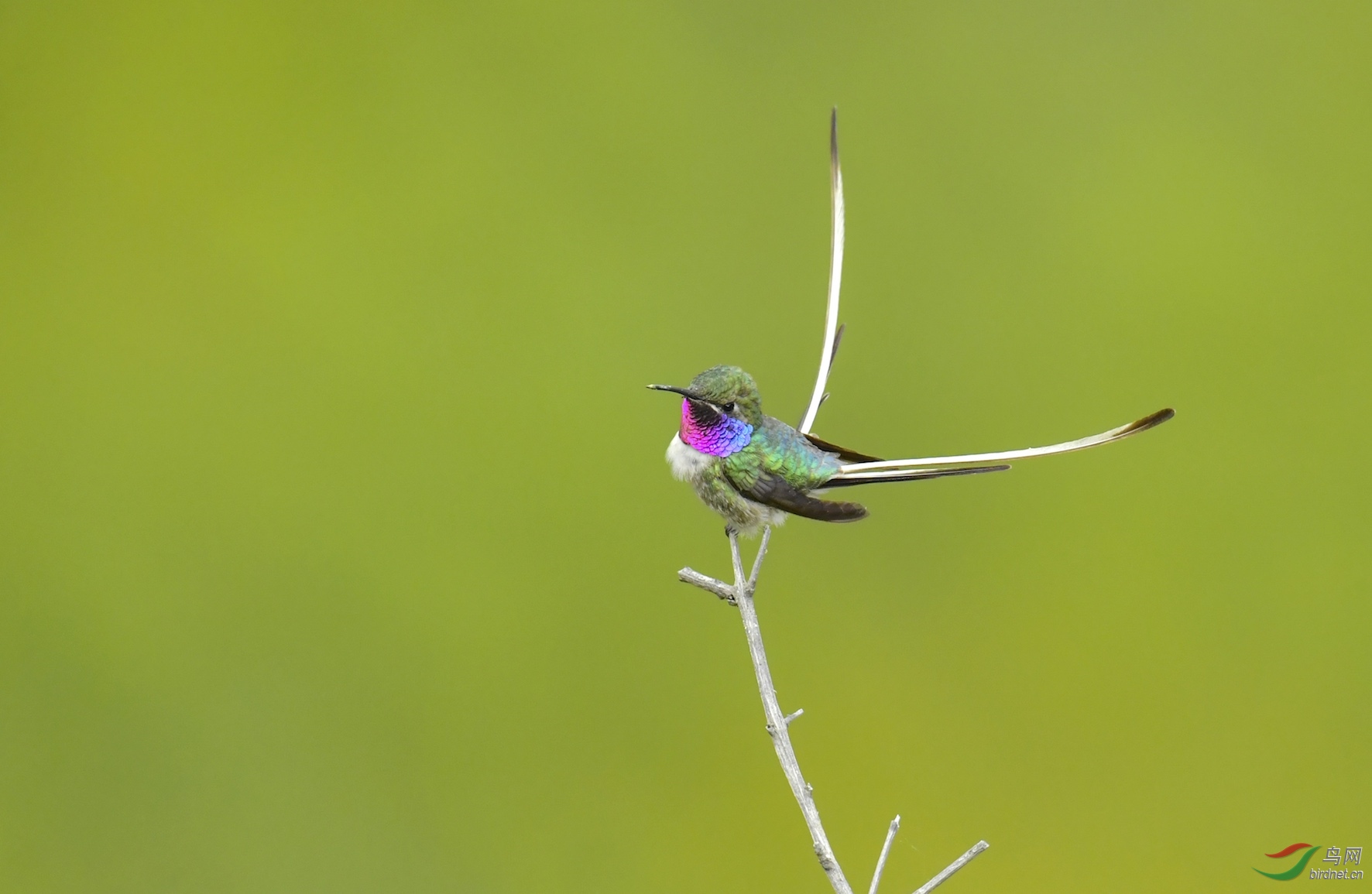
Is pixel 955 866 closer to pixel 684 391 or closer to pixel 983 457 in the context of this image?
pixel 983 457

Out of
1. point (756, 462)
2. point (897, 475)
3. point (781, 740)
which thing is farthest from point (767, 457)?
point (781, 740)

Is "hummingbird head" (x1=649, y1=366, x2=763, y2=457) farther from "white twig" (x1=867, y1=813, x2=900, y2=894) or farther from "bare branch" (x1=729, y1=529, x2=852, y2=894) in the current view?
"white twig" (x1=867, y1=813, x2=900, y2=894)

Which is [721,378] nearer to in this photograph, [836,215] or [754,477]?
[754,477]

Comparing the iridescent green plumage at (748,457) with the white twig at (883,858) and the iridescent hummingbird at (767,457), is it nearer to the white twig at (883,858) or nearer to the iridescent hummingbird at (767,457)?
the iridescent hummingbird at (767,457)

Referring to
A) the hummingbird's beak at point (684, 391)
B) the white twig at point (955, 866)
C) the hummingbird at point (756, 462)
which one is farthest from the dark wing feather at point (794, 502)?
the white twig at point (955, 866)

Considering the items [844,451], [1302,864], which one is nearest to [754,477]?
[844,451]

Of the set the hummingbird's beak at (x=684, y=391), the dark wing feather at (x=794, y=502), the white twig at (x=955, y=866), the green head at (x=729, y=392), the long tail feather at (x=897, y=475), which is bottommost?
the white twig at (x=955, y=866)

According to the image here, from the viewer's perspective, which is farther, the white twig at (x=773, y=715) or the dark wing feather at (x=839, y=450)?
the dark wing feather at (x=839, y=450)

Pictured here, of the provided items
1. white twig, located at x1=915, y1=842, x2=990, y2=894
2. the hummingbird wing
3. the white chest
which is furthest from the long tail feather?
white twig, located at x1=915, y1=842, x2=990, y2=894
